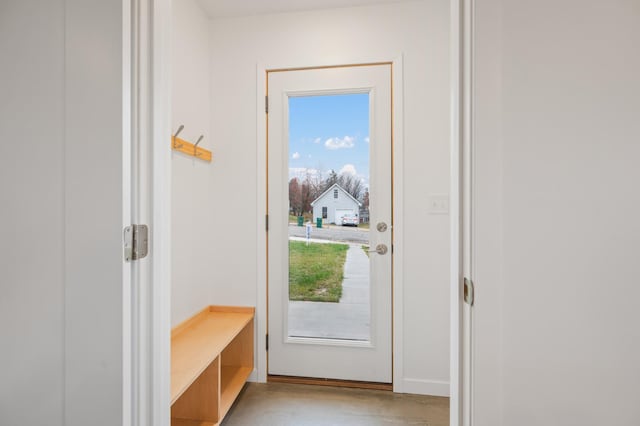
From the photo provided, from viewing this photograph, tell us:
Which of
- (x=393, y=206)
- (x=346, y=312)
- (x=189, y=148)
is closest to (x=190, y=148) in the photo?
(x=189, y=148)

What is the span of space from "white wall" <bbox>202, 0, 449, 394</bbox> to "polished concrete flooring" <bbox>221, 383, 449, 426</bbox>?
0.52ft

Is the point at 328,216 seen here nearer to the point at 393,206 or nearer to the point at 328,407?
the point at 393,206

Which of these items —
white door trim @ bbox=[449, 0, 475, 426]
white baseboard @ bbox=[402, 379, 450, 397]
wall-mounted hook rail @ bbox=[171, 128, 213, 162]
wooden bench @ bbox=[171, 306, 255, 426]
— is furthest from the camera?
white baseboard @ bbox=[402, 379, 450, 397]

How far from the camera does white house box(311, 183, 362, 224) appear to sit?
7.50ft

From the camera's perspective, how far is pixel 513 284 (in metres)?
0.67

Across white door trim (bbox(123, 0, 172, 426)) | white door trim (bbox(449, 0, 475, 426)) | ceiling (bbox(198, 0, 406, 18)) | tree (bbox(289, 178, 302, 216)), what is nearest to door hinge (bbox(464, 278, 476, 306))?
white door trim (bbox(449, 0, 475, 426))

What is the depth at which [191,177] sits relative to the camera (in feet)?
6.82

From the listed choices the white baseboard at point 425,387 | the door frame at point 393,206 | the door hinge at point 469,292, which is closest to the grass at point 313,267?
the door frame at point 393,206

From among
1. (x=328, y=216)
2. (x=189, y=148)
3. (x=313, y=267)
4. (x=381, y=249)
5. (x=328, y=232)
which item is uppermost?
(x=189, y=148)

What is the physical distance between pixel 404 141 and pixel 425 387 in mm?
1603

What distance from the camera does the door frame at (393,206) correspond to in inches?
84.8
